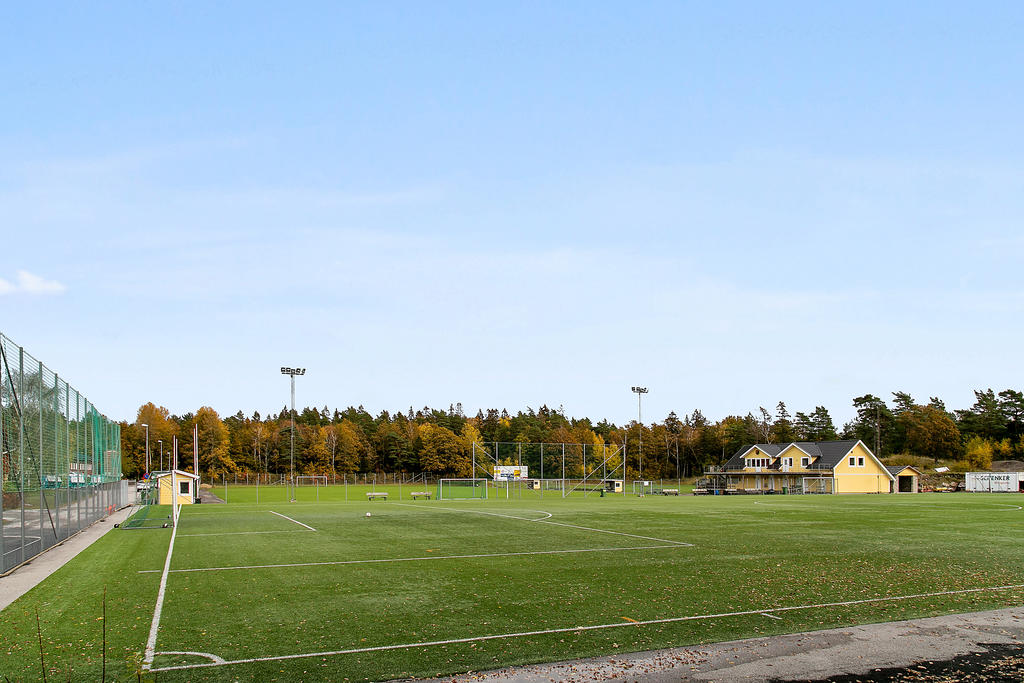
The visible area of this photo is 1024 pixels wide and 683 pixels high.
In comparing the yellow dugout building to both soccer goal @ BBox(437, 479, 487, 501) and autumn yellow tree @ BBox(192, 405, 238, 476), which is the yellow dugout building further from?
autumn yellow tree @ BBox(192, 405, 238, 476)

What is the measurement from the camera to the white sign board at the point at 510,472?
240ft

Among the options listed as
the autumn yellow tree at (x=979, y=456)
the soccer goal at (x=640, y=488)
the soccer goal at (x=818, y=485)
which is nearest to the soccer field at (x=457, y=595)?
the soccer goal at (x=640, y=488)

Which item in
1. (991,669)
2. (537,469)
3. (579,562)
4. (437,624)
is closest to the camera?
(991,669)

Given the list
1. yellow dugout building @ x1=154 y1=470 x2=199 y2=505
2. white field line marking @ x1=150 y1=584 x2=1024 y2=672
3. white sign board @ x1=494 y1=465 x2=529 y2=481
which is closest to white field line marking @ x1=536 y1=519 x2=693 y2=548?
white field line marking @ x1=150 y1=584 x2=1024 y2=672

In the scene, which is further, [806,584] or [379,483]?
[379,483]

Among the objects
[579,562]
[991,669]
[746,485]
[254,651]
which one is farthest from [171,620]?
[746,485]

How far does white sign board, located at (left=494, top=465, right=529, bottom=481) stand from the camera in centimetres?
7325

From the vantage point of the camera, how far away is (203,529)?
2856 centimetres

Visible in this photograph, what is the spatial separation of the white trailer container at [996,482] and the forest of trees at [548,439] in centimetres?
3099

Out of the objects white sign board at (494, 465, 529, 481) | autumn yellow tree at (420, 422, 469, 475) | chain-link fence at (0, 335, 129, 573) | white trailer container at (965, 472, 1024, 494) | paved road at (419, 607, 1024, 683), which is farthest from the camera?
autumn yellow tree at (420, 422, 469, 475)

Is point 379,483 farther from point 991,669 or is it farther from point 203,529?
point 991,669

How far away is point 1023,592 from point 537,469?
209 ft

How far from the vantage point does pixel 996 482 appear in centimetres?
8175

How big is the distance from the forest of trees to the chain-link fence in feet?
274
